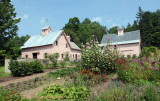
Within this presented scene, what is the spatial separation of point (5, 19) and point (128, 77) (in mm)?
24681

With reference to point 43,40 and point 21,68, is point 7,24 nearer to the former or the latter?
point 43,40

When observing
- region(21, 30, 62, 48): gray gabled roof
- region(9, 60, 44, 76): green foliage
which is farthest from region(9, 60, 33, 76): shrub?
region(21, 30, 62, 48): gray gabled roof

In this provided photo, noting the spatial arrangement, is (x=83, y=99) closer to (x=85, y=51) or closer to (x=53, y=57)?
(x=85, y=51)

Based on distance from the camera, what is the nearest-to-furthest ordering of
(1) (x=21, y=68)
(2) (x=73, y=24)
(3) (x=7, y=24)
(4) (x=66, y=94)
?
(4) (x=66, y=94)
(1) (x=21, y=68)
(3) (x=7, y=24)
(2) (x=73, y=24)

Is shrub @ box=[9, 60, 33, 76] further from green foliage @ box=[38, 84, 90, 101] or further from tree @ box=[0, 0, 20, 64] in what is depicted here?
tree @ box=[0, 0, 20, 64]

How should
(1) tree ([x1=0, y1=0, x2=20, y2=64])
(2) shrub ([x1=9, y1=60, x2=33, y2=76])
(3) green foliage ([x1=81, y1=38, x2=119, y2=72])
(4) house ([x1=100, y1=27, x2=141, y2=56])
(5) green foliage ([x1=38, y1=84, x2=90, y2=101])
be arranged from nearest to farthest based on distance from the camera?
(5) green foliage ([x1=38, y1=84, x2=90, y2=101]) → (3) green foliage ([x1=81, y1=38, x2=119, y2=72]) → (2) shrub ([x1=9, y1=60, x2=33, y2=76]) → (1) tree ([x1=0, y1=0, x2=20, y2=64]) → (4) house ([x1=100, y1=27, x2=141, y2=56])

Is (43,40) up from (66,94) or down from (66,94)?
up

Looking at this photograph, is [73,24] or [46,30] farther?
[73,24]

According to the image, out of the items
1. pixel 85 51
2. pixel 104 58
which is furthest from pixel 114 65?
pixel 85 51

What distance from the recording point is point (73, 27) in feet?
169

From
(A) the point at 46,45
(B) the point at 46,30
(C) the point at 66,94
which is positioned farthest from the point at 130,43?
(C) the point at 66,94

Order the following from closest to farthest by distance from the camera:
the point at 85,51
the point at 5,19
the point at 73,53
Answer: the point at 85,51
the point at 5,19
the point at 73,53

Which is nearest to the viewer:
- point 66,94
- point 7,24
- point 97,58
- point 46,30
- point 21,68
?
point 66,94

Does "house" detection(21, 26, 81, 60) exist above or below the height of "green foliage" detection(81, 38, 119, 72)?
above
